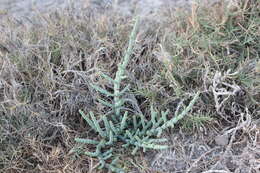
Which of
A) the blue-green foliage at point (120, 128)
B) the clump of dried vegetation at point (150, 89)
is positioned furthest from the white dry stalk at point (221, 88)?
the blue-green foliage at point (120, 128)

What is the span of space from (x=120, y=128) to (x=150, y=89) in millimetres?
211

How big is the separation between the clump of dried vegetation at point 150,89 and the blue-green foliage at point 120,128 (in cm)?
4

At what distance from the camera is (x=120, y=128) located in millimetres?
1415

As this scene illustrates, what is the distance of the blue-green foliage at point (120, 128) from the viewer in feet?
4.38

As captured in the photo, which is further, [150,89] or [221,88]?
[150,89]

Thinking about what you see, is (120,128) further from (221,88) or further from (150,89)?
(221,88)

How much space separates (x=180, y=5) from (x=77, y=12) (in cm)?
52

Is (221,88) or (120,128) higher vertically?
(221,88)

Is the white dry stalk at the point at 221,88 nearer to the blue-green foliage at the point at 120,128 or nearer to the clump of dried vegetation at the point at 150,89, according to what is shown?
the clump of dried vegetation at the point at 150,89

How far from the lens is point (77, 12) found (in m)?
1.76

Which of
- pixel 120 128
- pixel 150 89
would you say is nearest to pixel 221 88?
pixel 150 89

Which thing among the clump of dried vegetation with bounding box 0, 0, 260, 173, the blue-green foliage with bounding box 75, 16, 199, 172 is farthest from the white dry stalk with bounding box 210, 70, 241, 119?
the blue-green foliage with bounding box 75, 16, 199, 172

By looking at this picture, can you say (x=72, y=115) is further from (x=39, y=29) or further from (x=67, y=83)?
(x=39, y=29)

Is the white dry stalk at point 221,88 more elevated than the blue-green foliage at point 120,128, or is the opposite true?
the white dry stalk at point 221,88
